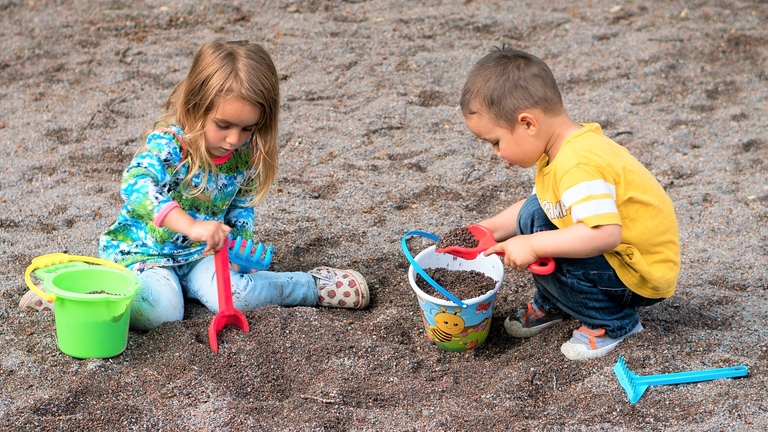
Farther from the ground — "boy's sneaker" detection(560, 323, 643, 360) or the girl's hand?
the girl's hand

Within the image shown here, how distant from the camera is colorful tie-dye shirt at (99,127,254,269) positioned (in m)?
2.44

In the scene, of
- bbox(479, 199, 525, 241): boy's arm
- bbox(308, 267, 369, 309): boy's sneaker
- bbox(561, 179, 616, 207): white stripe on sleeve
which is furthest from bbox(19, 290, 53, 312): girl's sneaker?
bbox(561, 179, 616, 207): white stripe on sleeve

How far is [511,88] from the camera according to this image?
7.00 feet

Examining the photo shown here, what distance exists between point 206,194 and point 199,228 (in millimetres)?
431

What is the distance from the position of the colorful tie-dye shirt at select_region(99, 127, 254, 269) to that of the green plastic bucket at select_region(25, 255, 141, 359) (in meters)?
0.26

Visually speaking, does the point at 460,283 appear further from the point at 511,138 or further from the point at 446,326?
the point at 511,138

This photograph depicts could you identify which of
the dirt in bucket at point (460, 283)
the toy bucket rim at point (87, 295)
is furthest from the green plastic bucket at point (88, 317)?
the dirt in bucket at point (460, 283)

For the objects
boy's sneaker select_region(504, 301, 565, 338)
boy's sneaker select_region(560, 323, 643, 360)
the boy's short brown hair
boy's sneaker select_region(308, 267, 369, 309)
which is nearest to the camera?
the boy's short brown hair

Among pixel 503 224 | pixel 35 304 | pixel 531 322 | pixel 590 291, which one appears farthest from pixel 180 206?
pixel 590 291

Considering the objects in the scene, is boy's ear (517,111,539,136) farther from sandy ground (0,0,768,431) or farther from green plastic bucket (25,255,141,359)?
green plastic bucket (25,255,141,359)

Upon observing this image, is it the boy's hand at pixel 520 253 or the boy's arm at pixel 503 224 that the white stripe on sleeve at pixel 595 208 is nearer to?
the boy's hand at pixel 520 253

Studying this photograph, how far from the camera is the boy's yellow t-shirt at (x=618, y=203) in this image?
2.04 meters

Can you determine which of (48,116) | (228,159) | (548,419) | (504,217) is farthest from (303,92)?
(548,419)

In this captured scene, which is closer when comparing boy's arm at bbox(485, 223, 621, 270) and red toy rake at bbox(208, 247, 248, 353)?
boy's arm at bbox(485, 223, 621, 270)
